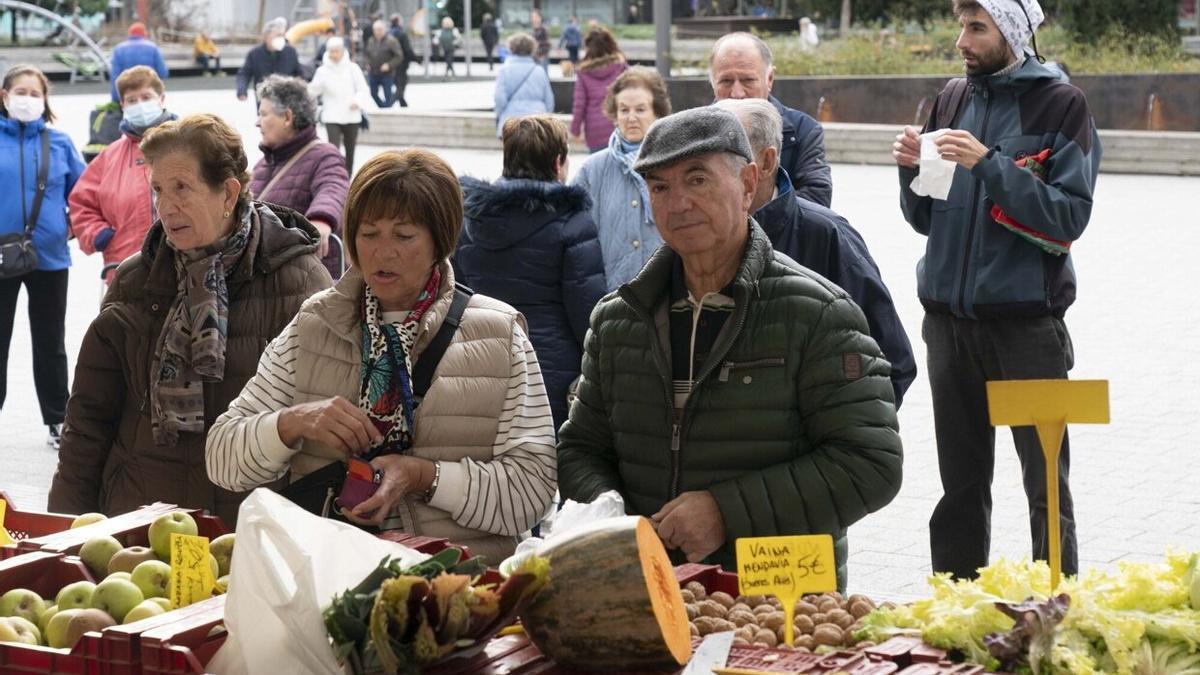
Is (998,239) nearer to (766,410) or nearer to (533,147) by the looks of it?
(533,147)

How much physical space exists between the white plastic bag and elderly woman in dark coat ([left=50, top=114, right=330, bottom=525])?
1.64 metres

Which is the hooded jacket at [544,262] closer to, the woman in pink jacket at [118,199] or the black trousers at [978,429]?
the black trousers at [978,429]

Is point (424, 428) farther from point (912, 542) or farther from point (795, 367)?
point (912, 542)

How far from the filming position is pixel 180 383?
4.50 m

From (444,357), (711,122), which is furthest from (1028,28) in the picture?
(444,357)

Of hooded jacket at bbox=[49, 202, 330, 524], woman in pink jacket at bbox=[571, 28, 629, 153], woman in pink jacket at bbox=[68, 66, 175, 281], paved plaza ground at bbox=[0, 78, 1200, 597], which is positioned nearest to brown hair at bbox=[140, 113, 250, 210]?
hooded jacket at bbox=[49, 202, 330, 524]

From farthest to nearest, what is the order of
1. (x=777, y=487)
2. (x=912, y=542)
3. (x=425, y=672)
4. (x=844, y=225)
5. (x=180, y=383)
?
(x=912, y=542), (x=844, y=225), (x=180, y=383), (x=777, y=487), (x=425, y=672)

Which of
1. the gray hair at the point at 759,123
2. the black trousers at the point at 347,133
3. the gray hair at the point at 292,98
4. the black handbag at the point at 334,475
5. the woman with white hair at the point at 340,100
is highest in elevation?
the gray hair at the point at 759,123

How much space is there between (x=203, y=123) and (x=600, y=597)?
2.30 m

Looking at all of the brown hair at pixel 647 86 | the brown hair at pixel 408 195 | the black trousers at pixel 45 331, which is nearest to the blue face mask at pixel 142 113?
the black trousers at pixel 45 331

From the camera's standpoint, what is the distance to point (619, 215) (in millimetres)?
6590

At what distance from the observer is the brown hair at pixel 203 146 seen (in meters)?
4.53

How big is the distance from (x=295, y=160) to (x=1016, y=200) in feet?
12.0

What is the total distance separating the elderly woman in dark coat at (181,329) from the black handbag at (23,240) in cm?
398
